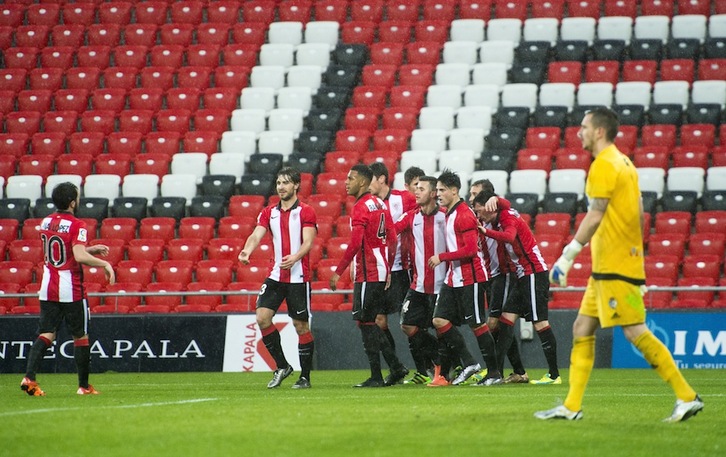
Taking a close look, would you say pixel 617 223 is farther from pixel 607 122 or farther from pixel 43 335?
pixel 43 335

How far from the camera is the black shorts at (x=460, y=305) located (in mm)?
11977

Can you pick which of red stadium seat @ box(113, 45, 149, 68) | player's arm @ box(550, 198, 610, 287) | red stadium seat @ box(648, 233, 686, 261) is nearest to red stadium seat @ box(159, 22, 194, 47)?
red stadium seat @ box(113, 45, 149, 68)

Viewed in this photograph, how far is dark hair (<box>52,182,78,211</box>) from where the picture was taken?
10773mm

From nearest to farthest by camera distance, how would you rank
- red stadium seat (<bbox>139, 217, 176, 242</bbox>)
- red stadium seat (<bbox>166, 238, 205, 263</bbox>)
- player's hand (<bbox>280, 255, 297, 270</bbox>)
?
player's hand (<bbox>280, 255, 297, 270</bbox>), red stadium seat (<bbox>166, 238, 205, 263</bbox>), red stadium seat (<bbox>139, 217, 176, 242</bbox>)

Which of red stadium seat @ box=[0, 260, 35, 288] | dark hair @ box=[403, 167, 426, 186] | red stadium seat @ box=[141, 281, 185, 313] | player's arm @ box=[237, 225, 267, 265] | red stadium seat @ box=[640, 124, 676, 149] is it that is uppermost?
red stadium seat @ box=[640, 124, 676, 149]

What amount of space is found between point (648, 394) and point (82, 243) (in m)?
5.69

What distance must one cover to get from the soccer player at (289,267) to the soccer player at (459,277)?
4.61 feet

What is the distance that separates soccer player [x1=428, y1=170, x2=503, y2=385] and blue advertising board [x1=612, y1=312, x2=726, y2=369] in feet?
16.2

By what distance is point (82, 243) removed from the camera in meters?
10.8

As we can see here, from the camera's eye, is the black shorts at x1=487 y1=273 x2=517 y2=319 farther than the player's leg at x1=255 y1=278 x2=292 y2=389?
Yes

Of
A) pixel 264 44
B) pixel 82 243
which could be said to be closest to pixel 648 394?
pixel 82 243

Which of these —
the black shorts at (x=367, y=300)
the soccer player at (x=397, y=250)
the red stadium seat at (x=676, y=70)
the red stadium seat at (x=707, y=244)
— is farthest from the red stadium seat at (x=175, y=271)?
the red stadium seat at (x=676, y=70)

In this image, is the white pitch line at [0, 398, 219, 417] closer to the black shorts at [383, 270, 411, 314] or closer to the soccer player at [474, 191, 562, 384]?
the black shorts at [383, 270, 411, 314]

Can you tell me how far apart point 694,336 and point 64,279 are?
955 cm
